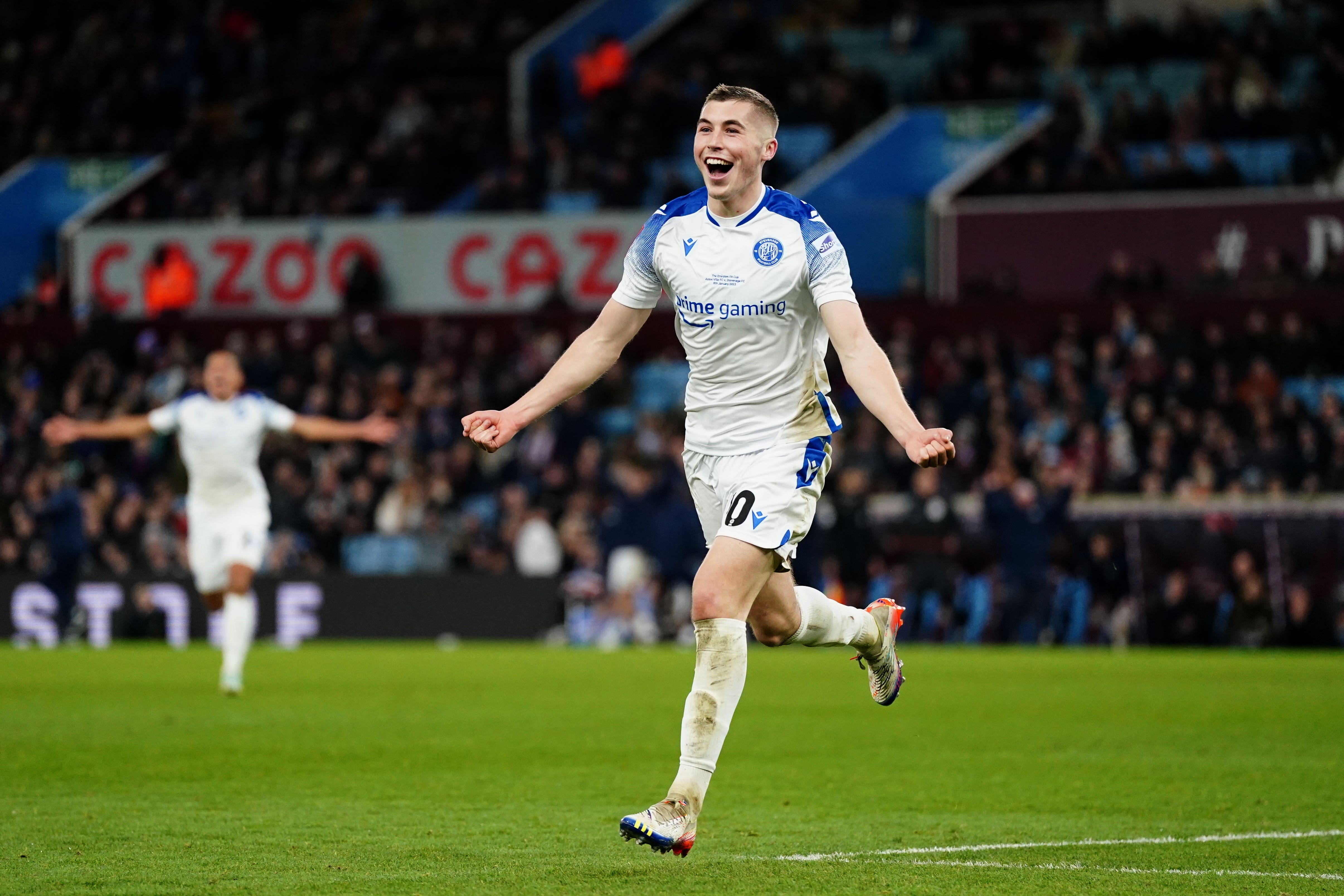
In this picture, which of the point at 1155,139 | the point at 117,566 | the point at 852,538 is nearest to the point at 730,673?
the point at 852,538

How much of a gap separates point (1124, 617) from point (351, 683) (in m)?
9.32

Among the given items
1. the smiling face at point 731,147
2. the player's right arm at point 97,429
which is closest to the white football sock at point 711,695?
the smiling face at point 731,147

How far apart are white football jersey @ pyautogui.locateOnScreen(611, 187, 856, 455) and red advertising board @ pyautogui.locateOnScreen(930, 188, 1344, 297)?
19.2m

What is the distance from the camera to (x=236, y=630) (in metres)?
14.8

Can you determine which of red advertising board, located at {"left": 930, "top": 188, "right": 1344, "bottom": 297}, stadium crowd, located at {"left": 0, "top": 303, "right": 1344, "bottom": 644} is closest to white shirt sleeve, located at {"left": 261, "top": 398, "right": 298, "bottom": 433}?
stadium crowd, located at {"left": 0, "top": 303, "right": 1344, "bottom": 644}

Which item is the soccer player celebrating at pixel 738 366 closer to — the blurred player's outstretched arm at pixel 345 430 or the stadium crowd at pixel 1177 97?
the blurred player's outstretched arm at pixel 345 430

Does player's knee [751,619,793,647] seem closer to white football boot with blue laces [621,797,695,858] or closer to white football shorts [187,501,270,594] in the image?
white football boot with blue laces [621,797,695,858]

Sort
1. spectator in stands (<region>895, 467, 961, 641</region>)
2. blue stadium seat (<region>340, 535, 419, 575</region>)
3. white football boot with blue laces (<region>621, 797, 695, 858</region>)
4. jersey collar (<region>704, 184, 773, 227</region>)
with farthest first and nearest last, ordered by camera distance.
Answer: blue stadium seat (<region>340, 535, 419, 575</region>) → spectator in stands (<region>895, 467, 961, 641</region>) → jersey collar (<region>704, 184, 773, 227</region>) → white football boot with blue laces (<region>621, 797, 695, 858</region>)

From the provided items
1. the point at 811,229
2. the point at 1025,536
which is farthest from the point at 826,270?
the point at 1025,536

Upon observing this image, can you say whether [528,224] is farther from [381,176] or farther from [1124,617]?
[1124,617]

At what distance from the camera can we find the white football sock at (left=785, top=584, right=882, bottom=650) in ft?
25.2

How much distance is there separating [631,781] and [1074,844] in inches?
105

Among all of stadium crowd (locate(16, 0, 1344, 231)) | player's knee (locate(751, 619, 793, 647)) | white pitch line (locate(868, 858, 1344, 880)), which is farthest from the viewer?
stadium crowd (locate(16, 0, 1344, 231))

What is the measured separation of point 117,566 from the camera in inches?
1002
